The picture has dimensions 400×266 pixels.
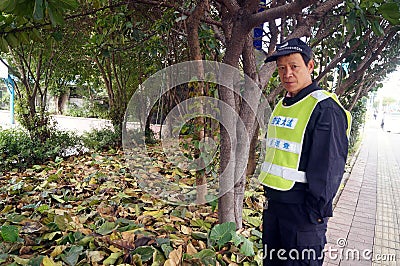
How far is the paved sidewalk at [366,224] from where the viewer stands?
290cm

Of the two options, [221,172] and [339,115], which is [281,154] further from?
[221,172]

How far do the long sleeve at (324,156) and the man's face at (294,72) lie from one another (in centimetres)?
19

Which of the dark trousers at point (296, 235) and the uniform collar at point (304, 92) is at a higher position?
the uniform collar at point (304, 92)

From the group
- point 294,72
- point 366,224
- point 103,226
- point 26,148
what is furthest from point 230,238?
point 26,148

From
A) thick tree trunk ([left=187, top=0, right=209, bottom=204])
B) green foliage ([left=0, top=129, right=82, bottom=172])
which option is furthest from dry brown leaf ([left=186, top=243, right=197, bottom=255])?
green foliage ([left=0, top=129, right=82, bottom=172])

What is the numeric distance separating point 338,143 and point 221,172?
1.27 metres

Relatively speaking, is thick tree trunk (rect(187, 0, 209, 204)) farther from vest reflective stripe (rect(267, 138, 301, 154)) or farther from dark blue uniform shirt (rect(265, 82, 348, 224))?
dark blue uniform shirt (rect(265, 82, 348, 224))

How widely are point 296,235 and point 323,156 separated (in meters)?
0.45

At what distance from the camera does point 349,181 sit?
5.74m

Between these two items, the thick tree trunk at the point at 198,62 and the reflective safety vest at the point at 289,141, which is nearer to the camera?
the reflective safety vest at the point at 289,141

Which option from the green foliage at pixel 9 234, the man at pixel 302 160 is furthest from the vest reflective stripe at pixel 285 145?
the green foliage at pixel 9 234

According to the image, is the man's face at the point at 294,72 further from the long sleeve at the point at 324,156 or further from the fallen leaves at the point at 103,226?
the fallen leaves at the point at 103,226

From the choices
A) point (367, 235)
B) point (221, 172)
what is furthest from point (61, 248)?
point (367, 235)

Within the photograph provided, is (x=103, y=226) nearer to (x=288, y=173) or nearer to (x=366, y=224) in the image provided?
(x=288, y=173)
